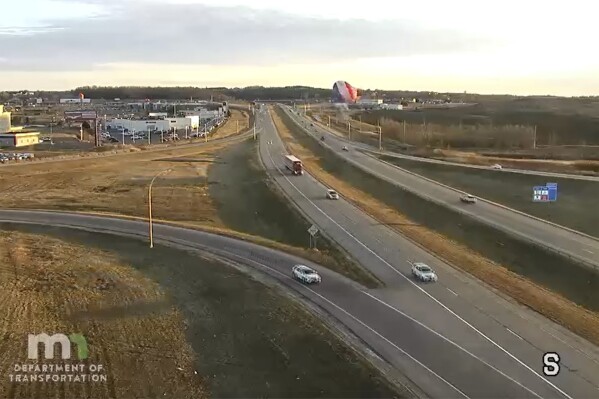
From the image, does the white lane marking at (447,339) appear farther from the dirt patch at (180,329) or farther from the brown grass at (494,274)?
the brown grass at (494,274)

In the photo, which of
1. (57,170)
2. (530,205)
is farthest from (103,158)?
(530,205)

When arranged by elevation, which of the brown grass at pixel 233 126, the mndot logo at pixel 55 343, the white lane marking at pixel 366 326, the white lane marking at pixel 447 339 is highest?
the brown grass at pixel 233 126

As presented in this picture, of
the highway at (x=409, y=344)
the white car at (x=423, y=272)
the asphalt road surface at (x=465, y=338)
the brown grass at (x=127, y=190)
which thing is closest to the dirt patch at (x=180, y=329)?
the highway at (x=409, y=344)

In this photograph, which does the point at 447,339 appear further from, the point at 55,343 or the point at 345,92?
the point at 345,92

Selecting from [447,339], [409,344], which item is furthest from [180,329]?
[447,339]

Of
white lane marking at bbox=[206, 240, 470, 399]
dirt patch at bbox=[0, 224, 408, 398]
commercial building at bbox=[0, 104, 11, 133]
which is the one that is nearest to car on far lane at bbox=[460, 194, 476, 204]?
white lane marking at bbox=[206, 240, 470, 399]
